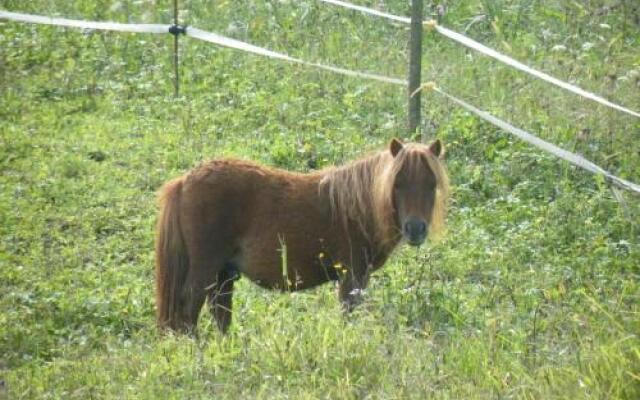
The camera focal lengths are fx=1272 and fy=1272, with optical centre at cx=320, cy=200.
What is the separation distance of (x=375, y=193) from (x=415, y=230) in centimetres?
40

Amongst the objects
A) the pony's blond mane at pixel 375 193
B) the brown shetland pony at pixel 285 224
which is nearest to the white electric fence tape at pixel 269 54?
the pony's blond mane at pixel 375 193

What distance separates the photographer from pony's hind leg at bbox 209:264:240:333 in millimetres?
7988

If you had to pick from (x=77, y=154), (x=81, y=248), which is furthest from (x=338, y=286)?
(x=77, y=154)

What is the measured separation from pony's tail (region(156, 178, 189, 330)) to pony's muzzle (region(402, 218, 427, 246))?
4.65 ft

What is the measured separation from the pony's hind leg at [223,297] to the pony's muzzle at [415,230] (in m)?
1.17

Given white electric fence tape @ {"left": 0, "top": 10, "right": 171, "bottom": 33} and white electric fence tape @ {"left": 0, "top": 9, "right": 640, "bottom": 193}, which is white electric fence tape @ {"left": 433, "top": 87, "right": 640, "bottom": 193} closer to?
white electric fence tape @ {"left": 0, "top": 9, "right": 640, "bottom": 193}

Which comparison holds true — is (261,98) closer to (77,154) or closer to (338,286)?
(77,154)

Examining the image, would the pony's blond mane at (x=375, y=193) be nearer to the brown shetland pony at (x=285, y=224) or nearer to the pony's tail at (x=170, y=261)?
the brown shetland pony at (x=285, y=224)

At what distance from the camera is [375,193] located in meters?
8.08

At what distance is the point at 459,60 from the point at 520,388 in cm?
681

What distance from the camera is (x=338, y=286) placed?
820cm

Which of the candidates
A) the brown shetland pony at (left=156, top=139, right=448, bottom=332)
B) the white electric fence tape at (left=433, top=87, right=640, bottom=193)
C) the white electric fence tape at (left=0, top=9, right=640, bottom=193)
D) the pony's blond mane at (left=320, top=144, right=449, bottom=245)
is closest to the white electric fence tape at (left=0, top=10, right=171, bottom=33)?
the white electric fence tape at (left=0, top=9, right=640, bottom=193)

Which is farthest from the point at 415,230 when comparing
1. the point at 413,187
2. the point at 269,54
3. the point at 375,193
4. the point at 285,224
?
the point at 269,54

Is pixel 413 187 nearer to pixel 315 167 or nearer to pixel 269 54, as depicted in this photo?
pixel 315 167
